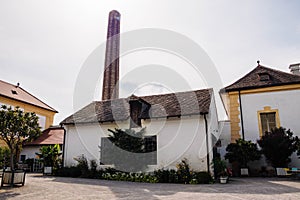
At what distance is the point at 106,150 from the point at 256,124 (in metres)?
10.3

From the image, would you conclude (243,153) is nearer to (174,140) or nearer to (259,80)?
(174,140)

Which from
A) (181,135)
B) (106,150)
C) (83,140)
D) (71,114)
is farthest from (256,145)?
(71,114)

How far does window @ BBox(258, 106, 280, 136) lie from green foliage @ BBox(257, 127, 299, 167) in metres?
1.45

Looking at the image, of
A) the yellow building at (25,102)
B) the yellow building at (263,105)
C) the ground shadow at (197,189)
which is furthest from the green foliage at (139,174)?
the yellow building at (25,102)

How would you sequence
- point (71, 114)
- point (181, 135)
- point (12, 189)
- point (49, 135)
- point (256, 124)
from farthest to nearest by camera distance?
point (49, 135) → point (71, 114) → point (256, 124) → point (181, 135) → point (12, 189)

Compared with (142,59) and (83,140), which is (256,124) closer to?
(142,59)

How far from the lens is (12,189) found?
889 centimetres

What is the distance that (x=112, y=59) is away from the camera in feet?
101

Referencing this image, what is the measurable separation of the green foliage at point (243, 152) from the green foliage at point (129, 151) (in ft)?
18.9

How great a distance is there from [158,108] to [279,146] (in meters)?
7.60

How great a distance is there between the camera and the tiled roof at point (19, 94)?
2440cm

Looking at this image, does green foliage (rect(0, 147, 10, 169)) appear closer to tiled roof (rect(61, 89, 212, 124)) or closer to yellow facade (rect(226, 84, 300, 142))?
tiled roof (rect(61, 89, 212, 124))

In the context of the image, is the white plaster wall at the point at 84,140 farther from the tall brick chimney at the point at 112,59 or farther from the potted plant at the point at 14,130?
the tall brick chimney at the point at 112,59

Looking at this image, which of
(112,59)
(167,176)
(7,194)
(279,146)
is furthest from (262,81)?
(112,59)
